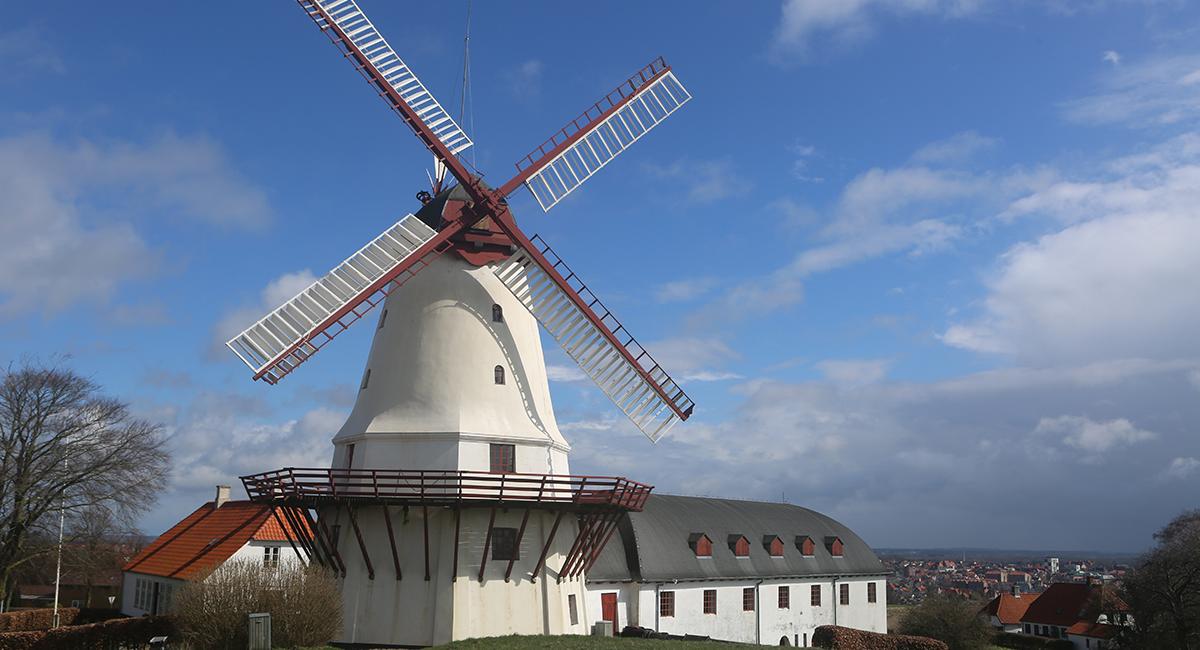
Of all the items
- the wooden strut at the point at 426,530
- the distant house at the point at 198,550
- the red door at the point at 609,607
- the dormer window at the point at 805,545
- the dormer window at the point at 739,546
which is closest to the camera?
the wooden strut at the point at 426,530

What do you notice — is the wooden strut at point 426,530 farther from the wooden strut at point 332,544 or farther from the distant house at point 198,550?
the distant house at point 198,550

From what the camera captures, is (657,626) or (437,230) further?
(657,626)

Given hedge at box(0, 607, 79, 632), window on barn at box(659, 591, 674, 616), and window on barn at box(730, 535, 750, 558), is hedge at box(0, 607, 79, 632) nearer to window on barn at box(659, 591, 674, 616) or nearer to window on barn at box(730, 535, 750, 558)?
window on barn at box(659, 591, 674, 616)

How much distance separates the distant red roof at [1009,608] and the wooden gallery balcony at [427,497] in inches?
2139

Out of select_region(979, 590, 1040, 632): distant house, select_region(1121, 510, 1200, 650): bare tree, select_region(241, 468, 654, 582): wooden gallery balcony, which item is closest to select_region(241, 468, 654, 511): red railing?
select_region(241, 468, 654, 582): wooden gallery balcony

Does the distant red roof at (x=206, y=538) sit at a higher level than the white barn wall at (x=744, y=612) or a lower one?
higher

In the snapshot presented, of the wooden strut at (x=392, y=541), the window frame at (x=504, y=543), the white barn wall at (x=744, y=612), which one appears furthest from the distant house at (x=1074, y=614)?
the wooden strut at (x=392, y=541)

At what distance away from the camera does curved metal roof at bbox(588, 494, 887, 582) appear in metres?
34.9

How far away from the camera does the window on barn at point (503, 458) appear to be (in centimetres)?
2244

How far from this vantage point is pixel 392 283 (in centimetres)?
2373

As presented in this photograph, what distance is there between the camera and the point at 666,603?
35.3 metres

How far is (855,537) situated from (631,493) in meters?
27.1

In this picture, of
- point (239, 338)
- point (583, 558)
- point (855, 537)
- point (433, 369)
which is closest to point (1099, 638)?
point (855, 537)

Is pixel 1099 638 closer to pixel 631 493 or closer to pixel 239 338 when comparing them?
pixel 631 493
